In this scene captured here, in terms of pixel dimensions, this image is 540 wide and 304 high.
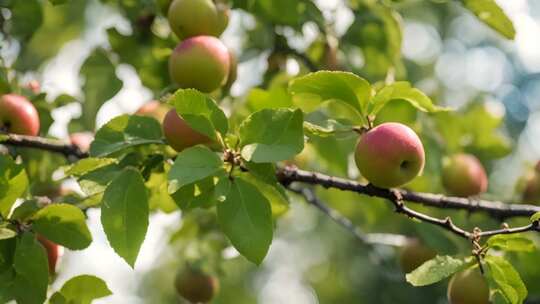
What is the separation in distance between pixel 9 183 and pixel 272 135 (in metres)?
0.61

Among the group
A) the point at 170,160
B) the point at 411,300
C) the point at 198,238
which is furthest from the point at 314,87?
the point at 411,300

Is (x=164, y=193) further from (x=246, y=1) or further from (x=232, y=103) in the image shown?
(x=246, y=1)

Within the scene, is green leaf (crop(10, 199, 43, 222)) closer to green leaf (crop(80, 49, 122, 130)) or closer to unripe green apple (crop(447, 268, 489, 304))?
green leaf (crop(80, 49, 122, 130))

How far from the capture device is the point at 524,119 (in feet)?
31.4

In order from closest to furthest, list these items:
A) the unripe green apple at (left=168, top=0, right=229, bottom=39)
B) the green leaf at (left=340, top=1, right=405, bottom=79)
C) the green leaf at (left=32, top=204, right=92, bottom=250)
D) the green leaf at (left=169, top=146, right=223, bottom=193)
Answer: the green leaf at (left=169, top=146, right=223, bottom=193), the green leaf at (left=32, top=204, right=92, bottom=250), the unripe green apple at (left=168, top=0, right=229, bottom=39), the green leaf at (left=340, top=1, right=405, bottom=79)

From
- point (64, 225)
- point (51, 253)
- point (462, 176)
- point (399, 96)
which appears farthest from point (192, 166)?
point (462, 176)

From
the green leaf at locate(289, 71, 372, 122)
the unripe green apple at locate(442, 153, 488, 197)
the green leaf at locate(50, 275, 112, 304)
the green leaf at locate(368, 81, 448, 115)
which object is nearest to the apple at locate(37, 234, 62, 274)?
the green leaf at locate(50, 275, 112, 304)

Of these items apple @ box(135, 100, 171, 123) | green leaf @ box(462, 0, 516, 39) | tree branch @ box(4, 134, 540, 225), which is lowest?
apple @ box(135, 100, 171, 123)

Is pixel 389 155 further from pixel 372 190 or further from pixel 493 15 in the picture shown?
pixel 493 15

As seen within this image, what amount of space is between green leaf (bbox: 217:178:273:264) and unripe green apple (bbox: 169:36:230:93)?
39cm

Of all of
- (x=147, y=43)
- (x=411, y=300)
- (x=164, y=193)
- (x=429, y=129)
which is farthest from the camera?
(x=411, y=300)

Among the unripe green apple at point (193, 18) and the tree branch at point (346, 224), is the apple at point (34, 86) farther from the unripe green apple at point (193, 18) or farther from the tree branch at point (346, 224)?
the tree branch at point (346, 224)

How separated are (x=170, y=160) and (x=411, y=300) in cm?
587

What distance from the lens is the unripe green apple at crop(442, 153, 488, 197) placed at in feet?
9.08
